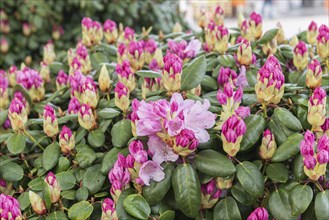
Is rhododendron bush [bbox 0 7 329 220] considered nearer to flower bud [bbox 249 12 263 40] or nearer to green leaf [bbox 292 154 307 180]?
green leaf [bbox 292 154 307 180]

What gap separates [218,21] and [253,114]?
2.29 ft

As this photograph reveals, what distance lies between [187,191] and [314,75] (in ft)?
1.35

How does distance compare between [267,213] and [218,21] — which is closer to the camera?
[267,213]

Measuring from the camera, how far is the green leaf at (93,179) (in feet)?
3.77

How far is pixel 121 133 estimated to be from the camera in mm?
1175

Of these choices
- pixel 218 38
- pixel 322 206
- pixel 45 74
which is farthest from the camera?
pixel 45 74

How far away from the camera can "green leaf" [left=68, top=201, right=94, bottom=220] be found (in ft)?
3.56

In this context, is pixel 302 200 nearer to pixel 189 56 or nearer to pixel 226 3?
pixel 189 56

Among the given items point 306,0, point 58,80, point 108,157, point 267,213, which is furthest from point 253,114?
point 306,0

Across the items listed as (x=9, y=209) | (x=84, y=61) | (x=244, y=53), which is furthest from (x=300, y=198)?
(x=84, y=61)

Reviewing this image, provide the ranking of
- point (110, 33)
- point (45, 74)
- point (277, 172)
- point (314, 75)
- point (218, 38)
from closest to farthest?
1. point (277, 172)
2. point (314, 75)
3. point (218, 38)
4. point (45, 74)
5. point (110, 33)

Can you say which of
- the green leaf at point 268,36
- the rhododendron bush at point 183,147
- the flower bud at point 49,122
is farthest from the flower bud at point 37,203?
the green leaf at point 268,36

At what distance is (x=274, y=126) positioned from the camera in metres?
1.13

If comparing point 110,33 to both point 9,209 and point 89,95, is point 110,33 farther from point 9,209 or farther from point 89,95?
point 9,209
